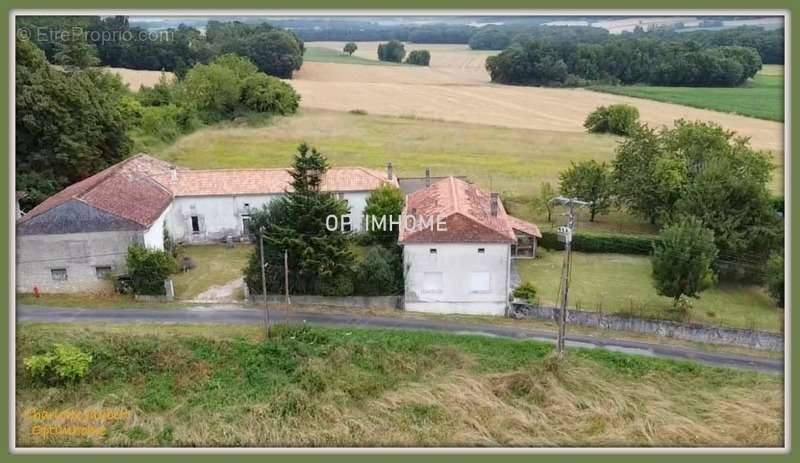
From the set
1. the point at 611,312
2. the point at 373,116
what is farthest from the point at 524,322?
the point at 373,116

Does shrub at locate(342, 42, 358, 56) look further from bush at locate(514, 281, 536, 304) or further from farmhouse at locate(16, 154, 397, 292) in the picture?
bush at locate(514, 281, 536, 304)

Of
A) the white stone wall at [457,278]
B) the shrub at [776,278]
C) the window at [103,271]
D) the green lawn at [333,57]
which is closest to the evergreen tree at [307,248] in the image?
the white stone wall at [457,278]

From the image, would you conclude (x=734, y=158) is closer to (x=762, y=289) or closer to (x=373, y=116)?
(x=762, y=289)

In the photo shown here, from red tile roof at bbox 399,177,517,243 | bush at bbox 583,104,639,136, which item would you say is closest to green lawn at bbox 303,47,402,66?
bush at bbox 583,104,639,136

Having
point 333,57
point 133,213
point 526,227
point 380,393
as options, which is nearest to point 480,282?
point 380,393

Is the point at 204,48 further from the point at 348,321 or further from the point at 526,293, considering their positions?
the point at 526,293

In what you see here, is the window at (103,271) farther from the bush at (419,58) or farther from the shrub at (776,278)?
the shrub at (776,278)
